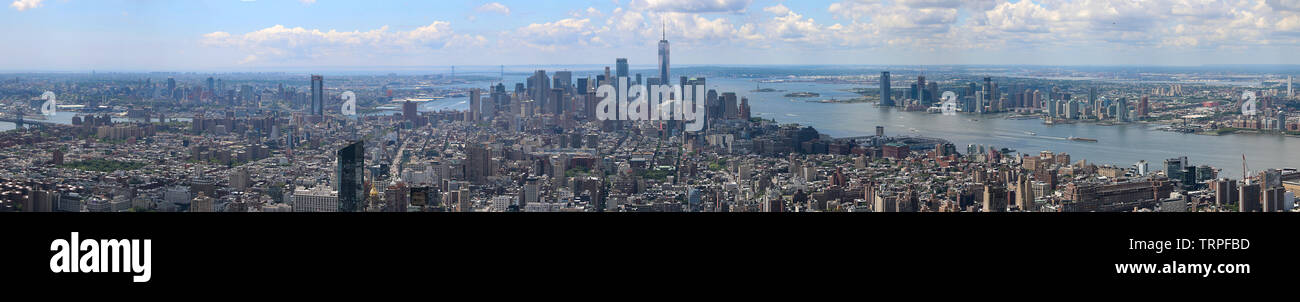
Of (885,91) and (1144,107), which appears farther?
(885,91)

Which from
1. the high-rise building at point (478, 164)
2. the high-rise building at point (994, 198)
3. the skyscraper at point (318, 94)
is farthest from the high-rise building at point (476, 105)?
the high-rise building at point (994, 198)

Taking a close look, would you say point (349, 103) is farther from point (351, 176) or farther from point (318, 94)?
point (351, 176)

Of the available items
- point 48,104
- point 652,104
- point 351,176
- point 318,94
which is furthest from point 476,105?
point 48,104

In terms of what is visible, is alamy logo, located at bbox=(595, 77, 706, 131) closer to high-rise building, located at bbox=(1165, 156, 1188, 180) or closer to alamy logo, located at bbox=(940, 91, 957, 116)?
alamy logo, located at bbox=(940, 91, 957, 116)

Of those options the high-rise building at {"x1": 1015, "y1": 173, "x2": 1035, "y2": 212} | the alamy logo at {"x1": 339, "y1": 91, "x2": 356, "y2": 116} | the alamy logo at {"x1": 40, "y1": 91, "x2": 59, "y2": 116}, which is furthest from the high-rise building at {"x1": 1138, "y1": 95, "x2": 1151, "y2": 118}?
the alamy logo at {"x1": 40, "y1": 91, "x2": 59, "y2": 116}
